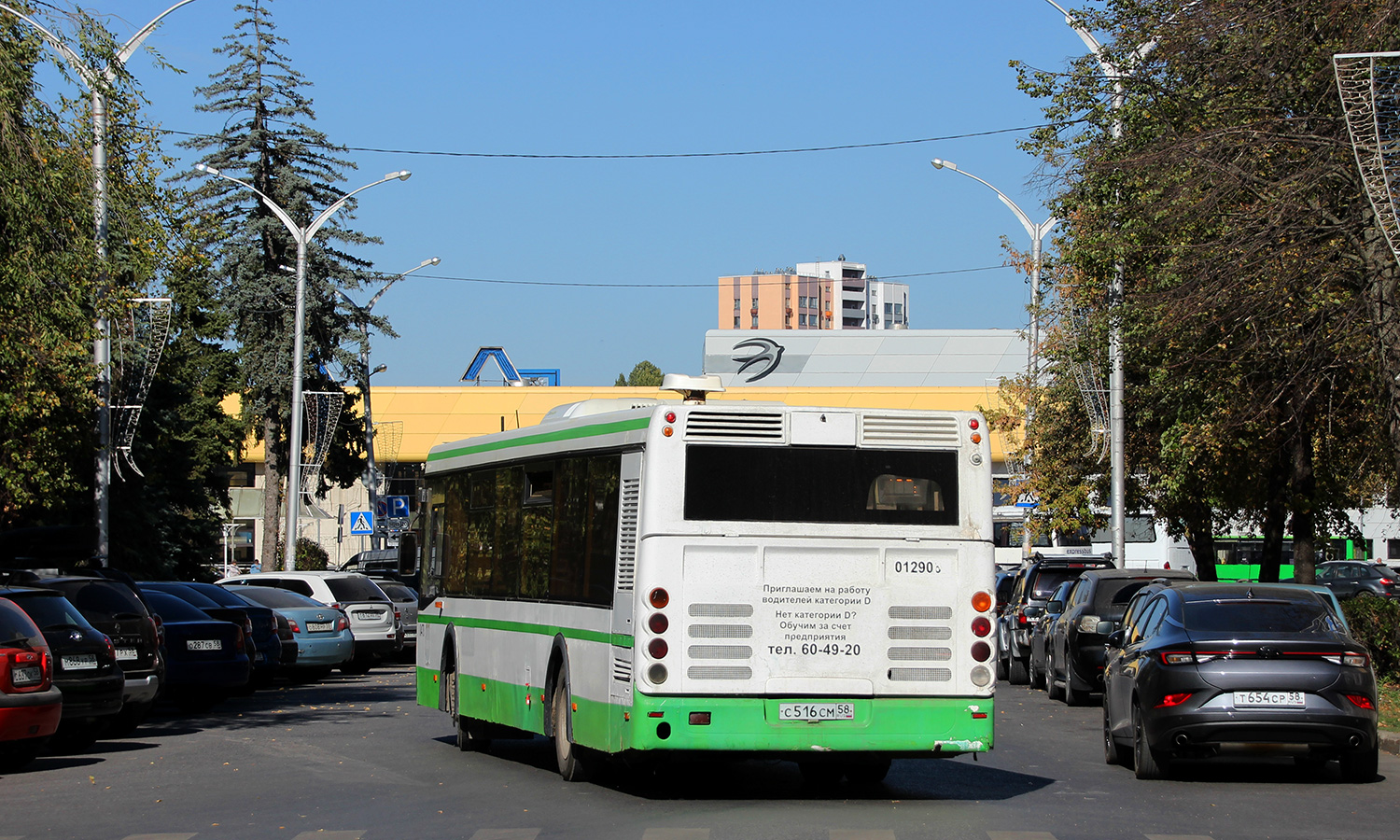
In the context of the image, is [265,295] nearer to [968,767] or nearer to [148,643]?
[148,643]

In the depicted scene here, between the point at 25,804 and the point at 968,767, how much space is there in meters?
7.50

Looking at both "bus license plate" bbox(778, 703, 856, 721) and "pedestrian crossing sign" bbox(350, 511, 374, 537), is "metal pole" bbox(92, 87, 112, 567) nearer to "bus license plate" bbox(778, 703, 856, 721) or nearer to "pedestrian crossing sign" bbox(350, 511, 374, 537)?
"bus license plate" bbox(778, 703, 856, 721)

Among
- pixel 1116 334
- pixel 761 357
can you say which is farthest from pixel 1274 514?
pixel 761 357

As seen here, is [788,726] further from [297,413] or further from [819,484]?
[297,413]

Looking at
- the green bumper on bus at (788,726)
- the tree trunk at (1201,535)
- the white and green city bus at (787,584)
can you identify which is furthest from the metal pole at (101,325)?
the tree trunk at (1201,535)

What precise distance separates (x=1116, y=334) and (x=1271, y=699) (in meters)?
15.6

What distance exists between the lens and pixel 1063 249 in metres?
27.9

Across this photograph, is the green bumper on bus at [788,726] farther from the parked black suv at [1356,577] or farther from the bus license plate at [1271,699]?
the parked black suv at [1356,577]

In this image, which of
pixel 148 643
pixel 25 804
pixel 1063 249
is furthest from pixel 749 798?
pixel 1063 249

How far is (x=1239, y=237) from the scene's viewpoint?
65.2ft

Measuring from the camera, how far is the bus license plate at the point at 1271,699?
12797 mm

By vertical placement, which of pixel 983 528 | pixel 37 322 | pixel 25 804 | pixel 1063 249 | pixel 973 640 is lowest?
pixel 25 804

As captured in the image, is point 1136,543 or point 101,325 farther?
point 1136,543

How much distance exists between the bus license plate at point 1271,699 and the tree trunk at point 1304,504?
41.6 ft
